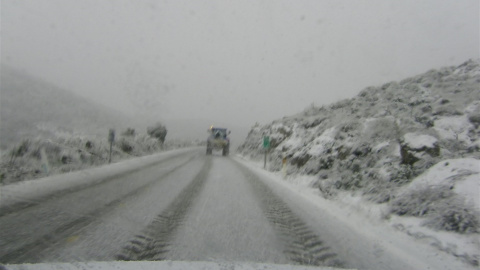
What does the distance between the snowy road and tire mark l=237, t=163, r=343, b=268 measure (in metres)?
0.01

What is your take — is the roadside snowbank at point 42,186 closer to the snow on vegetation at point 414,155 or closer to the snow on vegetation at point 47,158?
the snow on vegetation at point 47,158

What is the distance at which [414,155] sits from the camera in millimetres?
Answer: 7637

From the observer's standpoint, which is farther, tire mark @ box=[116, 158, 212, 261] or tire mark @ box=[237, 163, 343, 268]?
tire mark @ box=[237, 163, 343, 268]

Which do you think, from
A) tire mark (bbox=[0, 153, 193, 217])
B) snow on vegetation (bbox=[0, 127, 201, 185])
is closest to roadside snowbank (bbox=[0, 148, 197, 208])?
tire mark (bbox=[0, 153, 193, 217])

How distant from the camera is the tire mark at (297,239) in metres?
3.51

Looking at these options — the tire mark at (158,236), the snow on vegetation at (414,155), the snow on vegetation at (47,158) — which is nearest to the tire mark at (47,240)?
the tire mark at (158,236)

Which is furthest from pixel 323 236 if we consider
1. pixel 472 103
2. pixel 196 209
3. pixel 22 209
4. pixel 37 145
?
pixel 37 145

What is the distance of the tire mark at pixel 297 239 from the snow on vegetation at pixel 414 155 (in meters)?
1.71

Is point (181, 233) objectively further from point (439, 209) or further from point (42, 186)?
point (42, 186)

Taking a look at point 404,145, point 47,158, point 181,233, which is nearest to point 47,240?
point 181,233

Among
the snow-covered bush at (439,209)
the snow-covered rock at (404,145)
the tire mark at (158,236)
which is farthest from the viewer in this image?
the snow-covered rock at (404,145)

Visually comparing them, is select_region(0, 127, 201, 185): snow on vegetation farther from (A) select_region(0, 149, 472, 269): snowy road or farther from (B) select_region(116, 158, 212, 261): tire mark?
(B) select_region(116, 158, 212, 261): tire mark

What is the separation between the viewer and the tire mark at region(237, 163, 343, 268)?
3510 mm

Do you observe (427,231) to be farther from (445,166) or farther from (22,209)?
(22,209)
